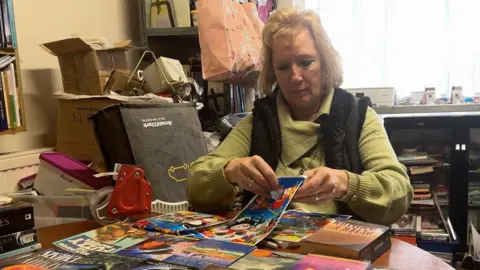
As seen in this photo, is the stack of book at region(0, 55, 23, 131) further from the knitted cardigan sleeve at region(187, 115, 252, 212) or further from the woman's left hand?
the woman's left hand

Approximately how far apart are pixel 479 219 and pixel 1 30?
258 centimetres

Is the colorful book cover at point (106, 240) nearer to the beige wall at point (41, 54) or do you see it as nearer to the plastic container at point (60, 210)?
the plastic container at point (60, 210)

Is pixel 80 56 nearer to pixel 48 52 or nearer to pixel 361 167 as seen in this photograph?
pixel 48 52

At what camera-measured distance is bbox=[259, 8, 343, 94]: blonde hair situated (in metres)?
1.38

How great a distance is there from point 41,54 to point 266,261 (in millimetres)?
1595

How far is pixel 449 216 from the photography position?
259cm

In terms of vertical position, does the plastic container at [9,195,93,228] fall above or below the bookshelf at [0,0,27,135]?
below

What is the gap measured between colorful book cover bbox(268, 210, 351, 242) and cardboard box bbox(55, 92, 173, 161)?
101 cm

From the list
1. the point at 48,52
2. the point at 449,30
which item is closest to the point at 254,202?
the point at 48,52

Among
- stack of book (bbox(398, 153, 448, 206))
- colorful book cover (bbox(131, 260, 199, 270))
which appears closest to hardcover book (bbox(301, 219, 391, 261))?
colorful book cover (bbox(131, 260, 199, 270))

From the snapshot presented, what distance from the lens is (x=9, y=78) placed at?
1.58m

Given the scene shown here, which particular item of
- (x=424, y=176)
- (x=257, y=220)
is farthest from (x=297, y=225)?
(x=424, y=176)

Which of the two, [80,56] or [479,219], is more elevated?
[80,56]

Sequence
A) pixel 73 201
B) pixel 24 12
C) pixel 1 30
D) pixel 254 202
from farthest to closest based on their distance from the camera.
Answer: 1. pixel 24 12
2. pixel 1 30
3. pixel 73 201
4. pixel 254 202
